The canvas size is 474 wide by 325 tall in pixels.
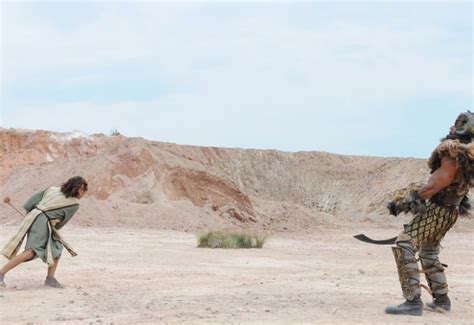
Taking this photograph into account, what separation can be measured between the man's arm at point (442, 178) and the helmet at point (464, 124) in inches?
15.0

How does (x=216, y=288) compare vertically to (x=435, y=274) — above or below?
below

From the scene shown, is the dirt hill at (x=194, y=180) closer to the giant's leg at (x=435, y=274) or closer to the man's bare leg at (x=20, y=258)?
the man's bare leg at (x=20, y=258)

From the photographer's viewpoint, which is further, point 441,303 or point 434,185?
point 441,303

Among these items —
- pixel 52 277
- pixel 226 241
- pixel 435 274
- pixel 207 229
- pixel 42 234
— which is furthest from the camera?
pixel 207 229

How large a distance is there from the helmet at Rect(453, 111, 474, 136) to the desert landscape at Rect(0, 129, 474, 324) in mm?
1867

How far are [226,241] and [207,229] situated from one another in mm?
8436

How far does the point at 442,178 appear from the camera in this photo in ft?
25.9

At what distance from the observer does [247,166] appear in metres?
53.8

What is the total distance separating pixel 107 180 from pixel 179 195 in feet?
10.9

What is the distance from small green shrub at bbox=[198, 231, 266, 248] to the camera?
778 inches

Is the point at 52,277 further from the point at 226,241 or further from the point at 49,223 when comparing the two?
the point at 226,241

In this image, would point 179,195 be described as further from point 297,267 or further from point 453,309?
point 453,309

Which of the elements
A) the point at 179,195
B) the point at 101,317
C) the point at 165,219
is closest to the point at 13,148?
the point at 179,195

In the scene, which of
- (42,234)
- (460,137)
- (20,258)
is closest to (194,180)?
(42,234)
